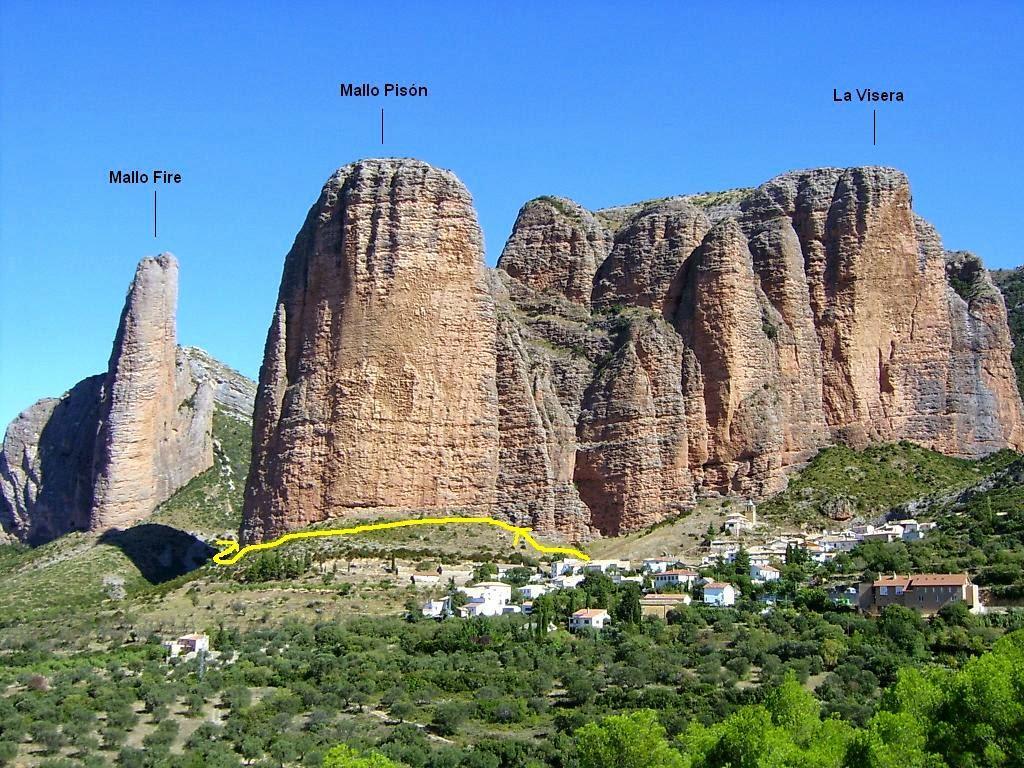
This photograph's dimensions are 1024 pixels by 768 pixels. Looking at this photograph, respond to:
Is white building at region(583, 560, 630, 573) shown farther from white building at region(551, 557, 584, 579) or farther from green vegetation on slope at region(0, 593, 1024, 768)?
green vegetation on slope at region(0, 593, 1024, 768)

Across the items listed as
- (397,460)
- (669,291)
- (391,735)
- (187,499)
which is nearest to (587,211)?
(669,291)

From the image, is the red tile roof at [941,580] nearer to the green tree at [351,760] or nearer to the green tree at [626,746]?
the green tree at [626,746]

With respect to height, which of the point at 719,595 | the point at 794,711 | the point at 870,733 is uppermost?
the point at 719,595

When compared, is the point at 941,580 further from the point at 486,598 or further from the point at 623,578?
the point at 486,598

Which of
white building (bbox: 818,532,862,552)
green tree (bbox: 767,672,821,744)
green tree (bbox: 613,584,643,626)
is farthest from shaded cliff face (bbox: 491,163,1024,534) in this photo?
green tree (bbox: 767,672,821,744)

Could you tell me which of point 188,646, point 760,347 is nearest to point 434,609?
point 188,646

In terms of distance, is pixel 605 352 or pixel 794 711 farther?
pixel 605 352

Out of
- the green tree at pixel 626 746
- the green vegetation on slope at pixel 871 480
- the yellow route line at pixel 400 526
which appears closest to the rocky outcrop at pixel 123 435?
the yellow route line at pixel 400 526
